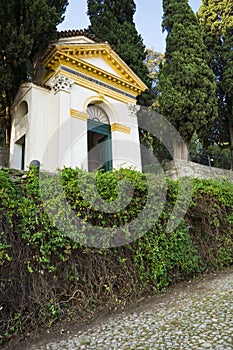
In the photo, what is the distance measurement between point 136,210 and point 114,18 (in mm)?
13754

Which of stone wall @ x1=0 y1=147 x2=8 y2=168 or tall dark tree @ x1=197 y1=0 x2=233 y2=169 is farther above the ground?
tall dark tree @ x1=197 y1=0 x2=233 y2=169

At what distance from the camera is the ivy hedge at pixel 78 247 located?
2961 mm

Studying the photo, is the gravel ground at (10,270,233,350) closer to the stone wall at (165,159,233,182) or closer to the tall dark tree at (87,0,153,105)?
the stone wall at (165,159,233,182)

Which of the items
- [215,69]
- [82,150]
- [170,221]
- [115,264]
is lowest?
[115,264]

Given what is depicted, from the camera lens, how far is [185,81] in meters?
12.5

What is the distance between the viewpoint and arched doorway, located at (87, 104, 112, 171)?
10703mm

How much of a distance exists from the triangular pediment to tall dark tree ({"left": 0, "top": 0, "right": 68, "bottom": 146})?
683 mm

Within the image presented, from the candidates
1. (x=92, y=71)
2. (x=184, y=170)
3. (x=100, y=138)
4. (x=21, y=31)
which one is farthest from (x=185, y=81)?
(x=21, y=31)

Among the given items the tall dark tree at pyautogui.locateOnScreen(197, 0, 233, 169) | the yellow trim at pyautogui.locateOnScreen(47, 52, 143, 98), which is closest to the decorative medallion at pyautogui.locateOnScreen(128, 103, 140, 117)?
the yellow trim at pyautogui.locateOnScreen(47, 52, 143, 98)

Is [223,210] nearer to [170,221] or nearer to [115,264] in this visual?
[170,221]

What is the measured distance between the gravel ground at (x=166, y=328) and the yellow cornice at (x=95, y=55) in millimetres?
8692

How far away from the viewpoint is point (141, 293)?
3863mm

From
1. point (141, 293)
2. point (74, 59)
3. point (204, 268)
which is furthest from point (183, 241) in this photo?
point (74, 59)

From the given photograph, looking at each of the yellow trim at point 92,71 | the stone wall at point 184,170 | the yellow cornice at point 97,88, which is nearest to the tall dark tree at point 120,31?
the yellow trim at point 92,71
